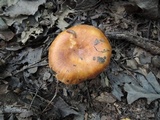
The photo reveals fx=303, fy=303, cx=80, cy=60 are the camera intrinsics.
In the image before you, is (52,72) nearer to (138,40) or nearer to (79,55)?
(79,55)

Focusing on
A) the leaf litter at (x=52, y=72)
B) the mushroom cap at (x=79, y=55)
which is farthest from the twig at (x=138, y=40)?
the mushroom cap at (x=79, y=55)

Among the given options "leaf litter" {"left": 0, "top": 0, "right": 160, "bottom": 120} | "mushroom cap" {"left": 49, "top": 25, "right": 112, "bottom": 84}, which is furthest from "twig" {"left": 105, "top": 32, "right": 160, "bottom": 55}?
"mushroom cap" {"left": 49, "top": 25, "right": 112, "bottom": 84}

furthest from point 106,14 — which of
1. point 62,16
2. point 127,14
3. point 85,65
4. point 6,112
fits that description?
point 6,112

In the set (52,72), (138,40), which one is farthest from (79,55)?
(138,40)

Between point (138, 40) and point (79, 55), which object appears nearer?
point (79, 55)

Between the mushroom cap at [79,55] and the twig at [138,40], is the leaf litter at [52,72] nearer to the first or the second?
the twig at [138,40]
